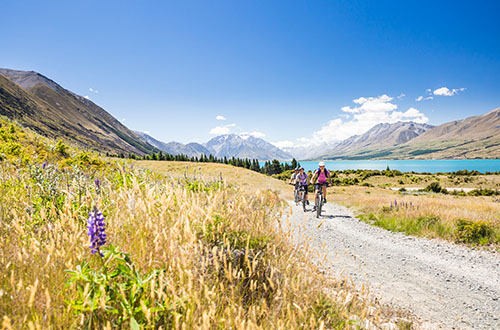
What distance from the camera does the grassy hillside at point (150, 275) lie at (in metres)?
1.89

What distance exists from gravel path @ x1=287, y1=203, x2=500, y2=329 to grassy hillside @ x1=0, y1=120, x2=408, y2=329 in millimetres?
651

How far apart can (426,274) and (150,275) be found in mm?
7480

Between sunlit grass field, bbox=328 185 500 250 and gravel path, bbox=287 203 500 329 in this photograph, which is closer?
gravel path, bbox=287 203 500 329

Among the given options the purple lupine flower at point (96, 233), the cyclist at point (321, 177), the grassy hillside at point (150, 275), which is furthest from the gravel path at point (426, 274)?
the cyclist at point (321, 177)

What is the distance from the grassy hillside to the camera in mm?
1887

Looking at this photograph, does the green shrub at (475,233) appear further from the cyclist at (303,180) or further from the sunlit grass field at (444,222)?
the cyclist at (303,180)

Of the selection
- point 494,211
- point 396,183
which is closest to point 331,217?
point 494,211

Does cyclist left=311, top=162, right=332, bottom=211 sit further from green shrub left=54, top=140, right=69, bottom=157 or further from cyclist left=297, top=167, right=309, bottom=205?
green shrub left=54, top=140, right=69, bottom=157

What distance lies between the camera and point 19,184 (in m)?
5.05

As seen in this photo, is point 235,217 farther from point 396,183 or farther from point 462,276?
point 396,183

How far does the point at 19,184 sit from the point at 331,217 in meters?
13.8

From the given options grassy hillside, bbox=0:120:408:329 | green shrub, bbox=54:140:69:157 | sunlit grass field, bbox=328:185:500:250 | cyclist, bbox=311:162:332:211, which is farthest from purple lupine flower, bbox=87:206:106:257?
green shrub, bbox=54:140:69:157

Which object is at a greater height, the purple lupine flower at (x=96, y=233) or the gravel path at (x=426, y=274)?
the purple lupine flower at (x=96, y=233)

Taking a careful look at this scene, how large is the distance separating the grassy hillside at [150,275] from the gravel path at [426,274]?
651 millimetres
